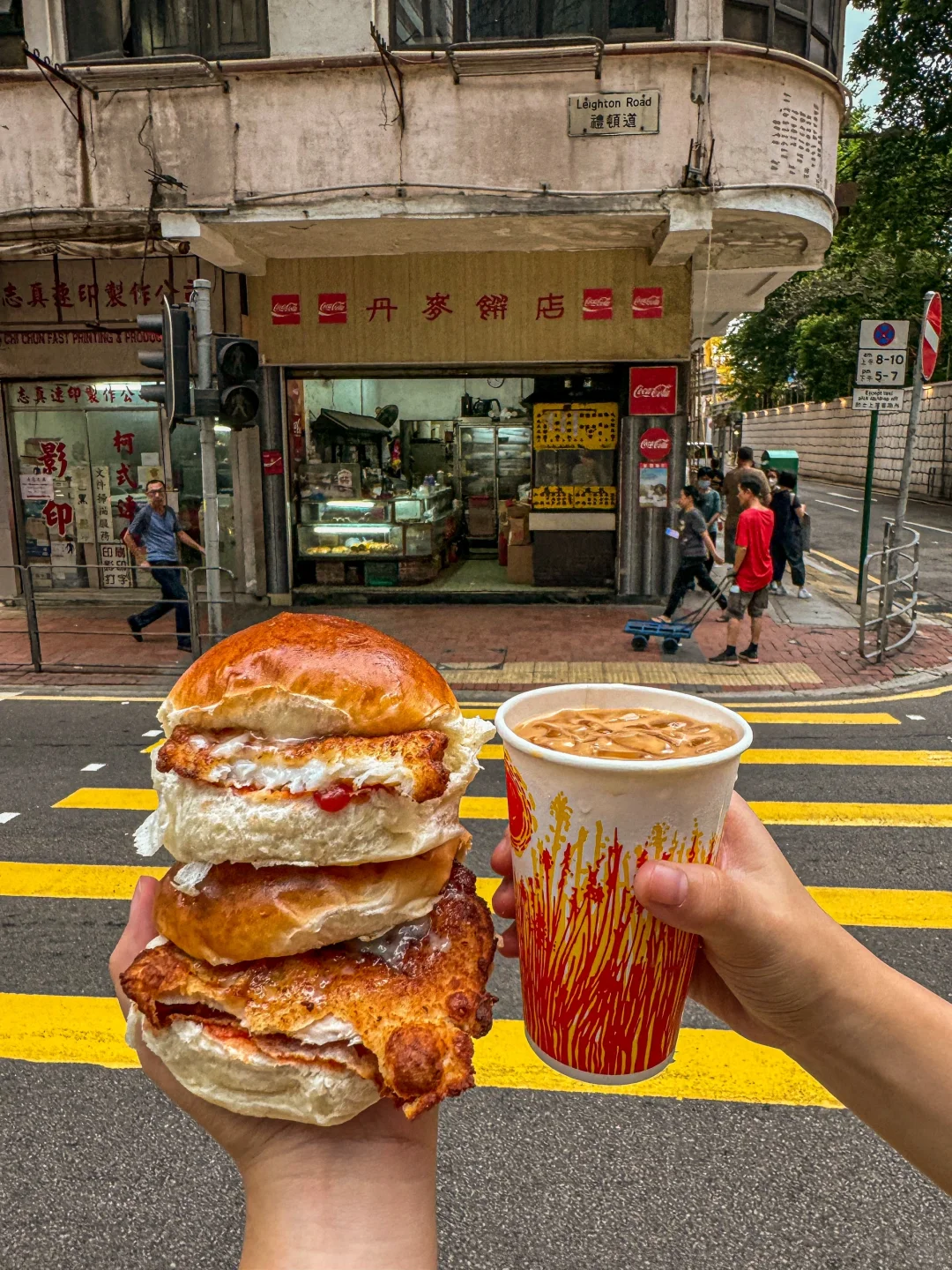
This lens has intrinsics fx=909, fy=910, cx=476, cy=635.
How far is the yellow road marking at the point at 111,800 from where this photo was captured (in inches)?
236

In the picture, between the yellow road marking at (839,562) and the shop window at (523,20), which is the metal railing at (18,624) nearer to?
the shop window at (523,20)

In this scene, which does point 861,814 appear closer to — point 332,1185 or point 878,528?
point 332,1185

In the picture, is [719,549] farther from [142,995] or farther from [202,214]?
[142,995]

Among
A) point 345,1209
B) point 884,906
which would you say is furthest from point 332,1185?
point 884,906

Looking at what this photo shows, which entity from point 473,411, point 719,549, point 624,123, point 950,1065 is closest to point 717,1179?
point 950,1065

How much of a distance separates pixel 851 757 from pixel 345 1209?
20.9 feet

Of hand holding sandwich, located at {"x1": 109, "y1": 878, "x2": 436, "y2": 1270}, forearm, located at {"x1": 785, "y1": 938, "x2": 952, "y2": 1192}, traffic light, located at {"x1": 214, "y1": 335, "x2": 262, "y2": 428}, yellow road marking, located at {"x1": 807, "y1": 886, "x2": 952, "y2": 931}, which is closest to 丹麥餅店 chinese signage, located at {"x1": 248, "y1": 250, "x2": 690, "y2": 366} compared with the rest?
traffic light, located at {"x1": 214, "y1": 335, "x2": 262, "y2": 428}

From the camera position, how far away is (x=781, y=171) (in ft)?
34.2

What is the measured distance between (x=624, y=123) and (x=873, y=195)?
18.5m

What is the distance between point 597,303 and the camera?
12578 mm

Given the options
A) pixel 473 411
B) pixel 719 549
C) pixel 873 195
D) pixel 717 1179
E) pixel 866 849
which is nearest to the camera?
pixel 717 1179

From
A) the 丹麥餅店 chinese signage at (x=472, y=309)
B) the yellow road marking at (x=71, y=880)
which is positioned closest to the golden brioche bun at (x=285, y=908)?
the yellow road marking at (x=71, y=880)

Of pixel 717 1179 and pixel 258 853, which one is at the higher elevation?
pixel 258 853

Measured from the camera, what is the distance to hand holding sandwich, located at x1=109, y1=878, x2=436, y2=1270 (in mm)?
1297
